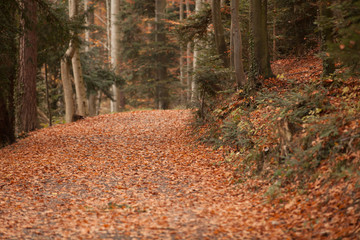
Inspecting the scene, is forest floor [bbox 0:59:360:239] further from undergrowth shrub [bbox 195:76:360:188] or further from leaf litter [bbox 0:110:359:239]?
undergrowth shrub [bbox 195:76:360:188]

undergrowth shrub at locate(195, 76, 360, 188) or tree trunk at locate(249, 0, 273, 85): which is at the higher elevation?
tree trunk at locate(249, 0, 273, 85)

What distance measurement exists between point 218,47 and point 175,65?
12550 mm

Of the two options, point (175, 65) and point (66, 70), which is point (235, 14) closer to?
point (66, 70)

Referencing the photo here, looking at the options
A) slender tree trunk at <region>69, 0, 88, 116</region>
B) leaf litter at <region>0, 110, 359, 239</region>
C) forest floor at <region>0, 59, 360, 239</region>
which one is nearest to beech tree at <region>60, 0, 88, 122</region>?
slender tree trunk at <region>69, 0, 88, 116</region>

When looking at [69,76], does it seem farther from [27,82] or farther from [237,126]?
[237,126]

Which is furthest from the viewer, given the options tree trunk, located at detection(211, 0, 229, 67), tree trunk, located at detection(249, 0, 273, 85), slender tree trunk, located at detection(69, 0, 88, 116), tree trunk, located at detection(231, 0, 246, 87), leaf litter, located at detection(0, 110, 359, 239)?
slender tree trunk, located at detection(69, 0, 88, 116)

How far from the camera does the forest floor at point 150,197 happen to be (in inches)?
192

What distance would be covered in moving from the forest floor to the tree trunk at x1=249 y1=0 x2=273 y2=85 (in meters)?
1.51

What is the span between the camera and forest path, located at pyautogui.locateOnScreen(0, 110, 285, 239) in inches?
202

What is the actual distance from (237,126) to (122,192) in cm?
362

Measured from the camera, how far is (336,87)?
746cm

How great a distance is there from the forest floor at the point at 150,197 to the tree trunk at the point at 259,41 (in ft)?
4.95

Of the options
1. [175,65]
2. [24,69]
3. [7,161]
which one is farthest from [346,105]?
Answer: [175,65]

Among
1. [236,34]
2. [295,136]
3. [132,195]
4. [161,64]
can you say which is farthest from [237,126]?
[161,64]
